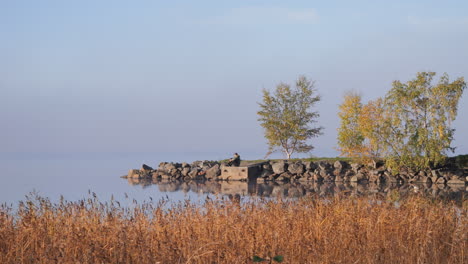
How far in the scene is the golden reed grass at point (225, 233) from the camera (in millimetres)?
7273

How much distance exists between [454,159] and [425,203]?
29.0 meters

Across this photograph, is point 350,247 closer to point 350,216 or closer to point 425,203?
point 350,216

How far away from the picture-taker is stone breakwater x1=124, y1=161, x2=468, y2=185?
36125 millimetres

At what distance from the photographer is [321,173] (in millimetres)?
38188

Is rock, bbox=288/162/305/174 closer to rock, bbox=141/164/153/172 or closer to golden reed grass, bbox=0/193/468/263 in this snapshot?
rock, bbox=141/164/153/172

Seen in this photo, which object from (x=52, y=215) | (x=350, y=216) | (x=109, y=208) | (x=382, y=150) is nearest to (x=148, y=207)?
(x=109, y=208)

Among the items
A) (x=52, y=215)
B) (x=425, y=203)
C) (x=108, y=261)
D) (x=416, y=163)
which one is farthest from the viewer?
(x=416, y=163)

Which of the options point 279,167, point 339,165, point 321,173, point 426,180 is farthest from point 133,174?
point 426,180

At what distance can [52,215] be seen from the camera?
10.1 metres

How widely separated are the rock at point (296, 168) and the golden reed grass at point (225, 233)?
2681cm

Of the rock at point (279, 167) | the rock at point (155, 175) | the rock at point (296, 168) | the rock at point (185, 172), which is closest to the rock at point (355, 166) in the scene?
the rock at point (296, 168)

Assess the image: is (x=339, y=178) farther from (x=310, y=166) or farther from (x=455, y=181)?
(x=455, y=181)

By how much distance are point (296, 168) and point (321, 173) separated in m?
1.94

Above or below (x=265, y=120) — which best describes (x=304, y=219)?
below
